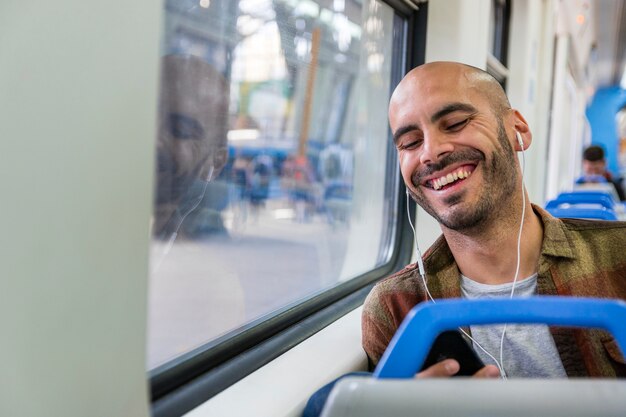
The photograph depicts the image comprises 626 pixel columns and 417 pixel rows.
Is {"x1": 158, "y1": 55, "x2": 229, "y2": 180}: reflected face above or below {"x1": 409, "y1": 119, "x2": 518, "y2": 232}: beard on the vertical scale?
above

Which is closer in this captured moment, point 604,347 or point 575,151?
point 604,347

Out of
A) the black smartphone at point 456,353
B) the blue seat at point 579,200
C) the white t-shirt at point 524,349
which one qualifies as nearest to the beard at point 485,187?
the white t-shirt at point 524,349

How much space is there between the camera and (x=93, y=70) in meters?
0.62

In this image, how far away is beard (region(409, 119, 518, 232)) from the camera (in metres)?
1.13

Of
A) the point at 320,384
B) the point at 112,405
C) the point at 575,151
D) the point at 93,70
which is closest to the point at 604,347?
the point at 320,384

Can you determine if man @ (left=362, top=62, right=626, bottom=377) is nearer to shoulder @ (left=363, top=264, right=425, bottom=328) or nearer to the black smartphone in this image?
shoulder @ (left=363, top=264, right=425, bottom=328)

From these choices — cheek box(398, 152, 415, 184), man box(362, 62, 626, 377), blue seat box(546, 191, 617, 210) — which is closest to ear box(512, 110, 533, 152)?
man box(362, 62, 626, 377)

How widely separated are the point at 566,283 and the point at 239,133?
1.00m

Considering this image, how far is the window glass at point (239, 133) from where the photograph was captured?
126 centimetres

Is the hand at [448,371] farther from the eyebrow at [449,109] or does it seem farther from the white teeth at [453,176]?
the eyebrow at [449,109]

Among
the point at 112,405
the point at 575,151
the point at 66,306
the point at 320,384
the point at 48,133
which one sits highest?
the point at 575,151

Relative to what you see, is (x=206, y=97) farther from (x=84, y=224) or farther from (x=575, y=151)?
(x=575, y=151)

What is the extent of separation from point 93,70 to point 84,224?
0.18m

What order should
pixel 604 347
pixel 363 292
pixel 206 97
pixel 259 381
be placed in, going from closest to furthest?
1. pixel 604 347
2. pixel 259 381
3. pixel 206 97
4. pixel 363 292
